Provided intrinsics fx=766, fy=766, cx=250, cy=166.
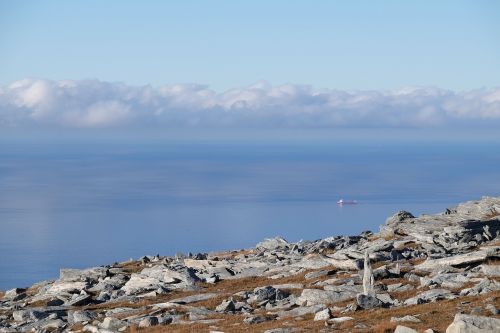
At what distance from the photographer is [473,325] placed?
3016 cm

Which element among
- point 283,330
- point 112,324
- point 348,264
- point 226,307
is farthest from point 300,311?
point 348,264

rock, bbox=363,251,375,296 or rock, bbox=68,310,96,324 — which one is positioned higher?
rock, bbox=363,251,375,296

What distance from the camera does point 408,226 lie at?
228 feet

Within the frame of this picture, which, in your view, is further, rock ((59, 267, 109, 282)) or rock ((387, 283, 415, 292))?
rock ((59, 267, 109, 282))

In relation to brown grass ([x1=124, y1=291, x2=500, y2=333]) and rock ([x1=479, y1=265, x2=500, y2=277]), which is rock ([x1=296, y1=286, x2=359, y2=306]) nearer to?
brown grass ([x1=124, y1=291, x2=500, y2=333])

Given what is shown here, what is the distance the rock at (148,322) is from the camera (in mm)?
44344

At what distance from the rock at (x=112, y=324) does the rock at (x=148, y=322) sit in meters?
1.00

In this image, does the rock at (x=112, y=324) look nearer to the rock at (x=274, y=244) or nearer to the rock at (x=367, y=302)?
the rock at (x=367, y=302)

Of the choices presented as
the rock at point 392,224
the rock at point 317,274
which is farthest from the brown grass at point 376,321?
the rock at point 392,224

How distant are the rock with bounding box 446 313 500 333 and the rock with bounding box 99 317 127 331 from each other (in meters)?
20.8

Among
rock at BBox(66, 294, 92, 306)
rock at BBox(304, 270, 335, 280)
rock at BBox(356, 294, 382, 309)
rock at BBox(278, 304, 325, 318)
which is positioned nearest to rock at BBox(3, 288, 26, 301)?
rock at BBox(66, 294, 92, 306)

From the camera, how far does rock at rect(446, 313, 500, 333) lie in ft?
98.6

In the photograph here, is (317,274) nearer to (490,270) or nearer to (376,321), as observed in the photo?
(490,270)

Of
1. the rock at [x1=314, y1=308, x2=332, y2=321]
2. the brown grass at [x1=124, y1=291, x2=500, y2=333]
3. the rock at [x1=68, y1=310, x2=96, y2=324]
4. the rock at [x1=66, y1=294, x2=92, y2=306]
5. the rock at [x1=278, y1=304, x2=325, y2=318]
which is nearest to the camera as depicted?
the brown grass at [x1=124, y1=291, x2=500, y2=333]
